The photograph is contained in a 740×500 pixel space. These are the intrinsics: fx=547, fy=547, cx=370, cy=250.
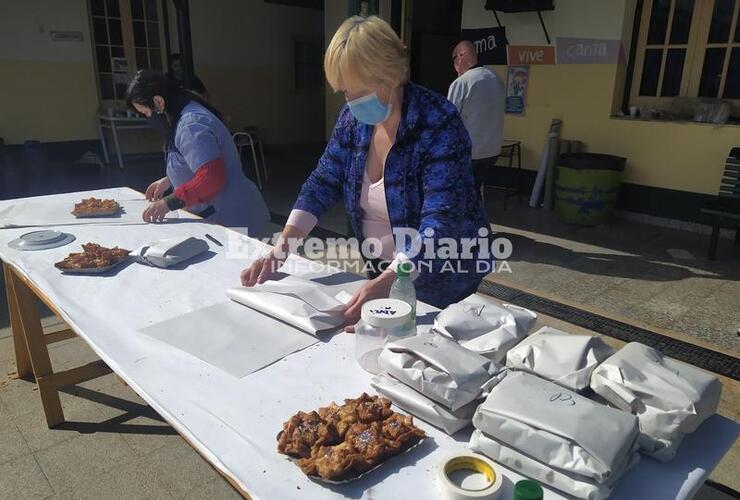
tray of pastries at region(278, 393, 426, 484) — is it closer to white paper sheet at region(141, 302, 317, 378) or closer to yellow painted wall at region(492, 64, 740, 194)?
white paper sheet at region(141, 302, 317, 378)

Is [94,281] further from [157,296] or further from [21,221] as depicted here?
[21,221]

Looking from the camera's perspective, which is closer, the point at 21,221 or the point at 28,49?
the point at 21,221

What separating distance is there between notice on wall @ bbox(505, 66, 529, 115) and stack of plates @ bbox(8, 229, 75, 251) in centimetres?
546

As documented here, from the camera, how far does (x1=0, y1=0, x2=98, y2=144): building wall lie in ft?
24.9

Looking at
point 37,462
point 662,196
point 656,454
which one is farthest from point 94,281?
point 662,196

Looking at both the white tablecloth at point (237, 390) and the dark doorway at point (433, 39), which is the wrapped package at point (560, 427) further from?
the dark doorway at point (433, 39)

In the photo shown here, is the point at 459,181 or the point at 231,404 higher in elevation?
the point at 459,181

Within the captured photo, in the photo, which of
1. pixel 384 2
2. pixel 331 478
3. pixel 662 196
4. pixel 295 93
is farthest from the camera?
pixel 295 93

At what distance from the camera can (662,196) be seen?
5676mm

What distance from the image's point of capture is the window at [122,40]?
27.7ft

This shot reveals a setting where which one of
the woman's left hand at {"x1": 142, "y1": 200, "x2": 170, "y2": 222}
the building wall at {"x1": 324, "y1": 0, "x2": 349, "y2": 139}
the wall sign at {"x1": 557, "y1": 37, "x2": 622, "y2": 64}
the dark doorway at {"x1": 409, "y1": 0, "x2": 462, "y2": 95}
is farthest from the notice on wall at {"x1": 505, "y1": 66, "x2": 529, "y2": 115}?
the woman's left hand at {"x1": 142, "y1": 200, "x2": 170, "y2": 222}

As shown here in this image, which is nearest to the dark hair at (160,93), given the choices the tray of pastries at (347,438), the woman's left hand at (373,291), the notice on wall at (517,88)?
the woman's left hand at (373,291)

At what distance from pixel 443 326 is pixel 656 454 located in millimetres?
533

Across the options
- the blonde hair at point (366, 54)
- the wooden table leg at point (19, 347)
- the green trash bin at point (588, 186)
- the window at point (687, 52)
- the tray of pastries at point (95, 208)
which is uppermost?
the window at point (687, 52)
